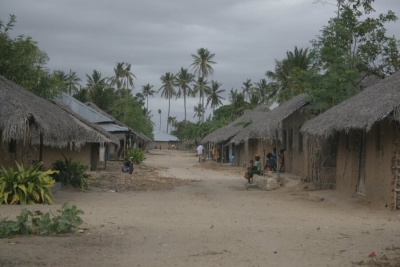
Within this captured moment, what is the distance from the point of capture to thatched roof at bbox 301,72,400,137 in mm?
11859

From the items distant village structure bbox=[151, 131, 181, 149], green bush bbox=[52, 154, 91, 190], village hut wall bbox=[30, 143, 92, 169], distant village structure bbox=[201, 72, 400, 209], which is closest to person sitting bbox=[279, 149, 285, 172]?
distant village structure bbox=[201, 72, 400, 209]

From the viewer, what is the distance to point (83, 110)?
38.7 meters

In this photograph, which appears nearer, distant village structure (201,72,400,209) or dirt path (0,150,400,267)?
dirt path (0,150,400,267)

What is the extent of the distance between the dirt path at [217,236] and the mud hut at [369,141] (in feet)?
1.96

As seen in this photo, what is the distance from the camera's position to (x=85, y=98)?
180ft

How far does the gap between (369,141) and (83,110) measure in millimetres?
27792

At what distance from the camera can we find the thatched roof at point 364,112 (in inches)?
467

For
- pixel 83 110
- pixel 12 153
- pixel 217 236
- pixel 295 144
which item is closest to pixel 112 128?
pixel 83 110

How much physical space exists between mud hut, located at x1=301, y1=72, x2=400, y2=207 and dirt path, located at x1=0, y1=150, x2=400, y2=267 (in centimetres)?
60

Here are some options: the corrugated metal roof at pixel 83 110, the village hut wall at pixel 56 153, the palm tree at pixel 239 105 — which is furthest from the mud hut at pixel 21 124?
the palm tree at pixel 239 105

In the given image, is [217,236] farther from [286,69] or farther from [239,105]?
[239,105]

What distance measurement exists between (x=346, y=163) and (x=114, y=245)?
31.9ft

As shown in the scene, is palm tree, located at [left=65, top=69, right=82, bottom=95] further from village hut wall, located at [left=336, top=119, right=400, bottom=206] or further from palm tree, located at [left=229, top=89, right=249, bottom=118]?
village hut wall, located at [left=336, top=119, right=400, bottom=206]

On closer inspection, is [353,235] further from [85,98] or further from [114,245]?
[85,98]
